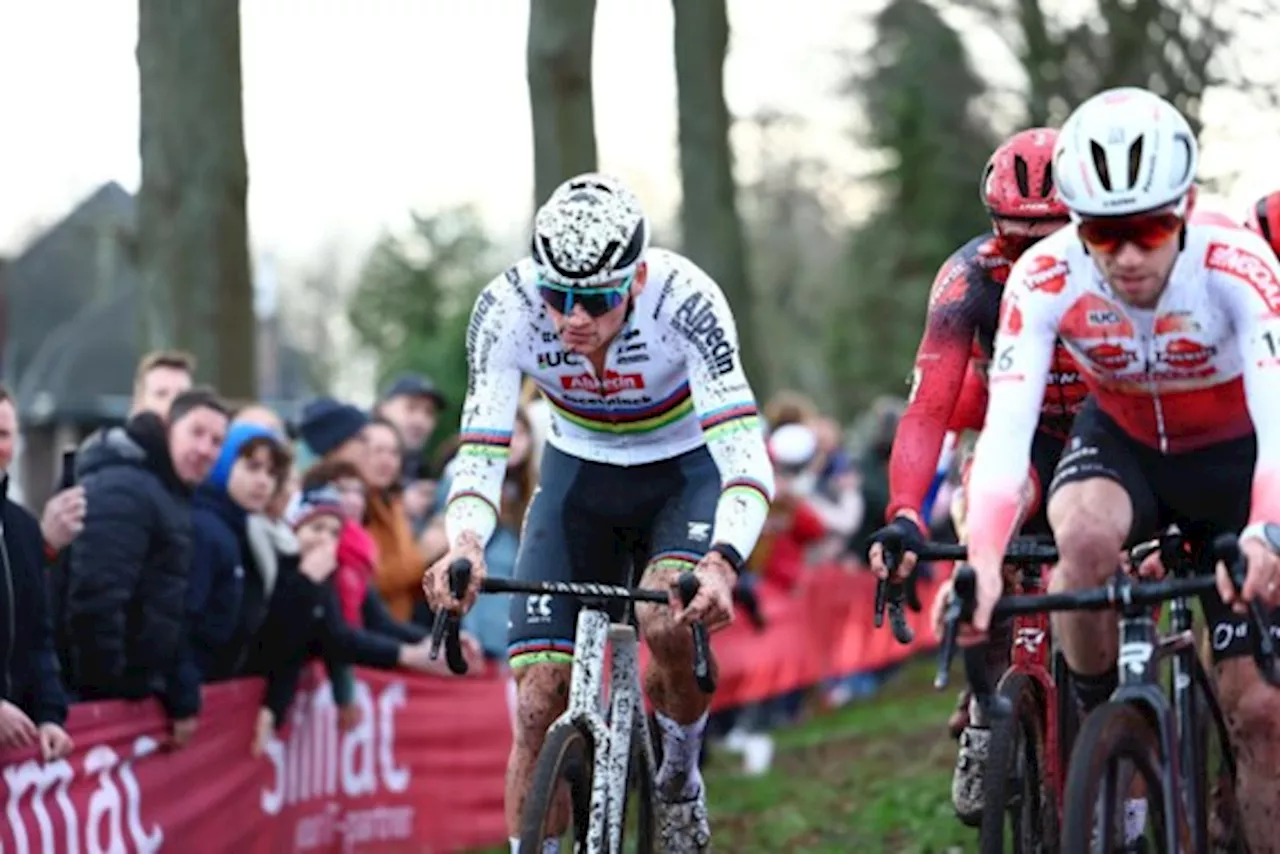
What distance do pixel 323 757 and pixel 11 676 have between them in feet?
10.5

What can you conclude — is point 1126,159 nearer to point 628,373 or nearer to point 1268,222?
point 1268,222

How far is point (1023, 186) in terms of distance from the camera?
24.8 feet

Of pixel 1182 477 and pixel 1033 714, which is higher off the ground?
pixel 1182 477

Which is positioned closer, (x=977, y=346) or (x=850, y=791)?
(x=977, y=346)

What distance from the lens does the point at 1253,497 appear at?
582 cm

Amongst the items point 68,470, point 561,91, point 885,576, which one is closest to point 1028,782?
point 885,576

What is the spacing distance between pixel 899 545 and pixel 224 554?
378 centimetres

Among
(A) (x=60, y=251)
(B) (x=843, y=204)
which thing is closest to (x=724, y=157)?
(A) (x=60, y=251)

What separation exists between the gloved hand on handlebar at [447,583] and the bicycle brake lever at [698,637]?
23.9 inches

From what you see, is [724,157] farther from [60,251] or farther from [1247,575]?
[60,251]

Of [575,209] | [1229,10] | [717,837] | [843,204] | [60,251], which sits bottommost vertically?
[717,837]

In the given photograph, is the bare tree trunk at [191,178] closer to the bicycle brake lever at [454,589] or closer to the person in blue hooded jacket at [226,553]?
the person in blue hooded jacket at [226,553]

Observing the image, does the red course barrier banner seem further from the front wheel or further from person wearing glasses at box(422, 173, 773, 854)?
the front wheel

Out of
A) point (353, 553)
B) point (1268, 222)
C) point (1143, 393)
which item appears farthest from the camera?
point (353, 553)
